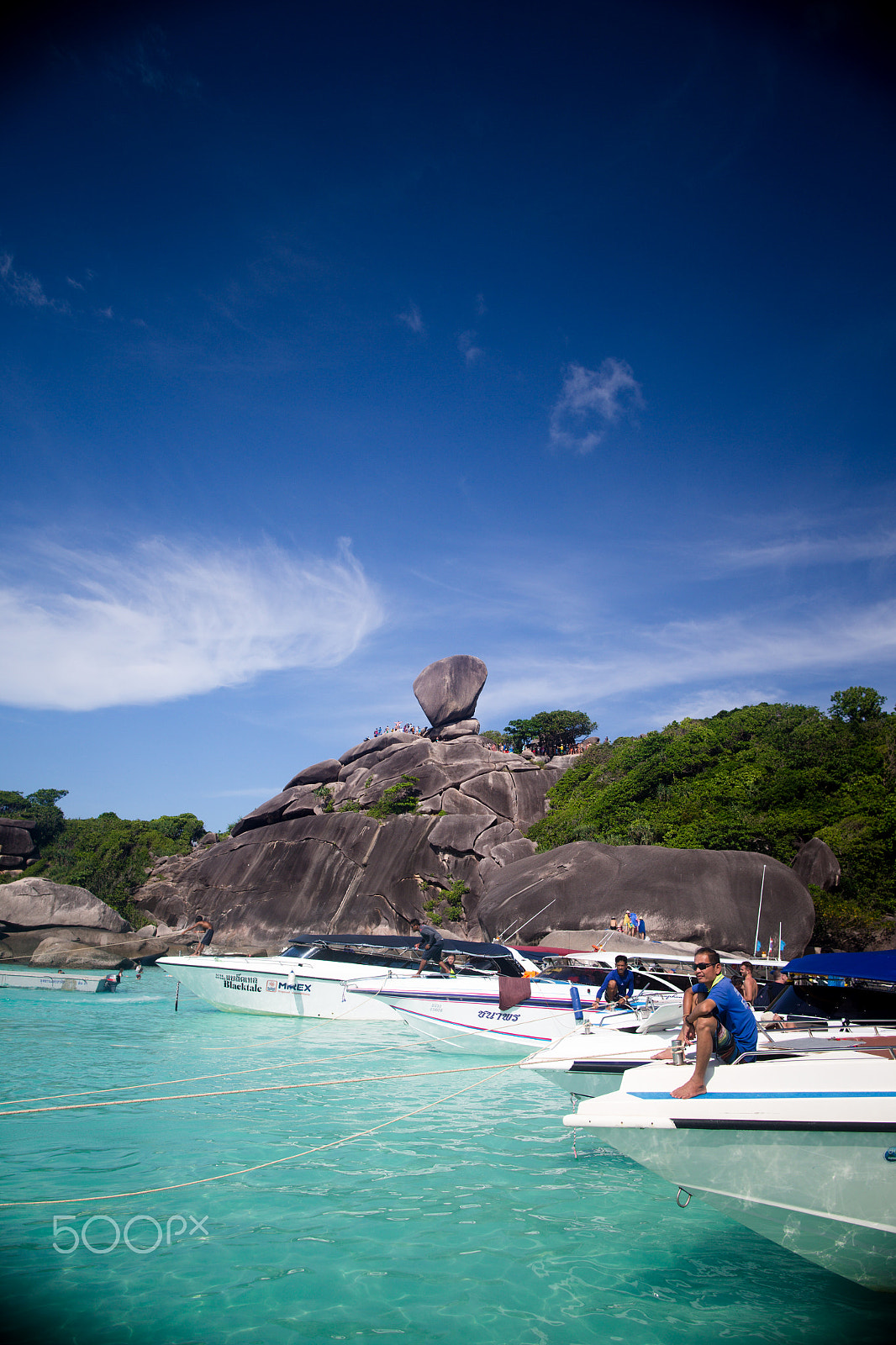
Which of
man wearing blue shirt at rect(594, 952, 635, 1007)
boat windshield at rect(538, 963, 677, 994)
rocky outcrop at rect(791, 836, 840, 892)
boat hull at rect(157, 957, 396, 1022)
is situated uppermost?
rocky outcrop at rect(791, 836, 840, 892)

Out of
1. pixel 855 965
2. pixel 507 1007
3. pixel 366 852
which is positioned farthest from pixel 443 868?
pixel 855 965

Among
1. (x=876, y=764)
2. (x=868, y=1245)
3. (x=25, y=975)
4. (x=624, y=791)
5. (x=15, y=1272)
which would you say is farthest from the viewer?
(x=624, y=791)

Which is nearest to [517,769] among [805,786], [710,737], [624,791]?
[624,791]

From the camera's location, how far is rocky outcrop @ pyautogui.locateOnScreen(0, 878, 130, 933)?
38.0 meters

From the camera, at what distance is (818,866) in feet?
89.2

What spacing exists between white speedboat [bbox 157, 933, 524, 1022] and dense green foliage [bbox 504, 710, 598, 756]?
39851 mm

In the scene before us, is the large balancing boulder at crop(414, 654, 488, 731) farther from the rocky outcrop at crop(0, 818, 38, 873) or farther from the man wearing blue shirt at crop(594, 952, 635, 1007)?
the man wearing blue shirt at crop(594, 952, 635, 1007)

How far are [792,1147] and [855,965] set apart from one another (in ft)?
14.6

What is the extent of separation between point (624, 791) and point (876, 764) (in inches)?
442

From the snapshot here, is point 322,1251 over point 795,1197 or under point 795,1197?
under

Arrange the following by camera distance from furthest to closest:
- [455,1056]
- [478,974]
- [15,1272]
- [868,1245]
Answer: [478,974]
[455,1056]
[15,1272]
[868,1245]

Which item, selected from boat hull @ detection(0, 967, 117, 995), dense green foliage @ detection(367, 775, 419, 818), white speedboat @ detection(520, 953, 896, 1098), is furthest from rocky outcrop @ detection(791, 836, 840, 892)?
boat hull @ detection(0, 967, 117, 995)

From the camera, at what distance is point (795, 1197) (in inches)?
186

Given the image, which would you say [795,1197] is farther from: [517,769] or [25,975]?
[517,769]
